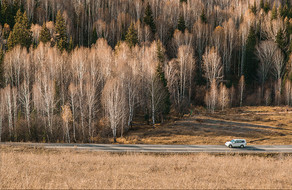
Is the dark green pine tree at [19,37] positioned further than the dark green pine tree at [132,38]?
No

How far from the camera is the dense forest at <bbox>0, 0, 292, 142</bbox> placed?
135 ft

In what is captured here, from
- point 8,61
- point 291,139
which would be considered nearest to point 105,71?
point 8,61

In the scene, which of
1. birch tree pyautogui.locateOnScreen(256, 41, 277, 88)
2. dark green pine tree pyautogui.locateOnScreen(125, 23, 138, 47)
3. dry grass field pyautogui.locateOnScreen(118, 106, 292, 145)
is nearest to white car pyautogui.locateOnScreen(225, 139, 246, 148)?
dry grass field pyautogui.locateOnScreen(118, 106, 292, 145)

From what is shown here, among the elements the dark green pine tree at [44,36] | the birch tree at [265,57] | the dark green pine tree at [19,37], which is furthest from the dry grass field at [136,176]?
the birch tree at [265,57]

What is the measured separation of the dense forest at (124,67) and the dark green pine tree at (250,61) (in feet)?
1.01

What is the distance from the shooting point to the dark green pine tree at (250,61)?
7312 cm

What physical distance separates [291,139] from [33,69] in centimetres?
5108

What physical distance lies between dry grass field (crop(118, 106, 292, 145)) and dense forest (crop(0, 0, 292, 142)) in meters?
4.07

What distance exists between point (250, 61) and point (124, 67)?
1807 inches

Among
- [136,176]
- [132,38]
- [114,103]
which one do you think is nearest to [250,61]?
[132,38]

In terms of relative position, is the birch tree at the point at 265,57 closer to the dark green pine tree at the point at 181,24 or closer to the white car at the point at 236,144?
the dark green pine tree at the point at 181,24

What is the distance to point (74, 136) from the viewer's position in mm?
38312

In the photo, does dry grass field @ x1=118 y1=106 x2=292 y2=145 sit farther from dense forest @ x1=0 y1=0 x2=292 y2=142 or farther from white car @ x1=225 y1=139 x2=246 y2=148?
white car @ x1=225 y1=139 x2=246 y2=148

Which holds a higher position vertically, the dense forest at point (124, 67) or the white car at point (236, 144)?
the dense forest at point (124, 67)
